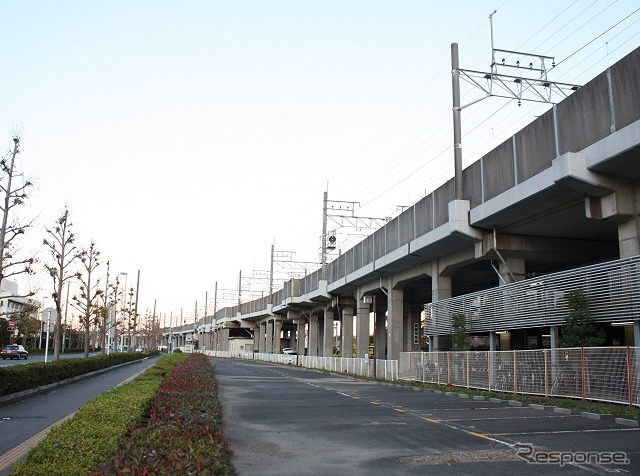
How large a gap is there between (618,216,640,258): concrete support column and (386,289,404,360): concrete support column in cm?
1907

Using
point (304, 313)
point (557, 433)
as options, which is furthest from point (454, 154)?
point (304, 313)

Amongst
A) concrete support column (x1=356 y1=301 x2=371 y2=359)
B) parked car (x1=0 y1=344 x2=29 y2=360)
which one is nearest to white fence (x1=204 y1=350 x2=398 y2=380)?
concrete support column (x1=356 y1=301 x2=371 y2=359)

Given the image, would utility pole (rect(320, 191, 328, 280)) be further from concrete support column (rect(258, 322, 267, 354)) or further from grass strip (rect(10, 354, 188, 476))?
concrete support column (rect(258, 322, 267, 354))

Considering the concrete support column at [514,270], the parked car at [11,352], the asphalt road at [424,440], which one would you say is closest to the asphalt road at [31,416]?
the asphalt road at [424,440]

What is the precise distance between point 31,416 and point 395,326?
77.1 feet

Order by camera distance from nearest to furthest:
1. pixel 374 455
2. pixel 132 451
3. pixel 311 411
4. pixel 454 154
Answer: pixel 132 451 < pixel 374 455 < pixel 311 411 < pixel 454 154

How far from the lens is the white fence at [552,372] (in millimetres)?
14633

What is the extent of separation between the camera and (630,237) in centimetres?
1603

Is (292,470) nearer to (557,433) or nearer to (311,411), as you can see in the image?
(557,433)

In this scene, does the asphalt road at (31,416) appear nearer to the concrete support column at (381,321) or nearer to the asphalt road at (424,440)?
the asphalt road at (424,440)

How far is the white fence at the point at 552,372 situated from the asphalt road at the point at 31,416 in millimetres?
13651

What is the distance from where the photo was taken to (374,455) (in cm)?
923

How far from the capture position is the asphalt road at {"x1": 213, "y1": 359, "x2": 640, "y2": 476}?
829 centimetres

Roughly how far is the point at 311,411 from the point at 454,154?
40.5 feet
